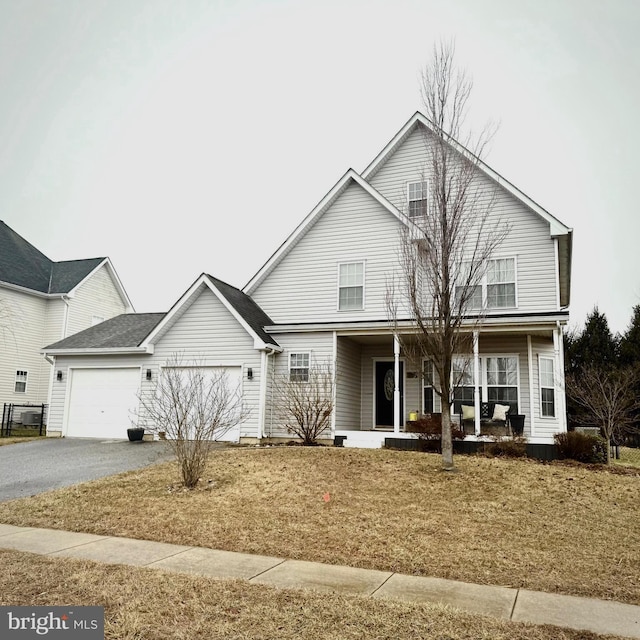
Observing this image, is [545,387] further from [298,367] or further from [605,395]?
[298,367]

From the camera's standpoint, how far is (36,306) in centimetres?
2617

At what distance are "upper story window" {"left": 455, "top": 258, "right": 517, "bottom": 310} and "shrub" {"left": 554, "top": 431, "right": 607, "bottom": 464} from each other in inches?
175

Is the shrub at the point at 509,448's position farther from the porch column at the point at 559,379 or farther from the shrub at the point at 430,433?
the porch column at the point at 559,379

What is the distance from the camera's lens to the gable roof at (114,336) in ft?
62.5

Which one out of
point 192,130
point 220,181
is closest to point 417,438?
point 192,130

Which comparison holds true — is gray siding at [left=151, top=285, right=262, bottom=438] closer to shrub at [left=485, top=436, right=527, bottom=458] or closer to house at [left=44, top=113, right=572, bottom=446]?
house at [left=44, top=113, right=572, bottom=446]

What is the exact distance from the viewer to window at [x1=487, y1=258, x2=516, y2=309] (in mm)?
16828

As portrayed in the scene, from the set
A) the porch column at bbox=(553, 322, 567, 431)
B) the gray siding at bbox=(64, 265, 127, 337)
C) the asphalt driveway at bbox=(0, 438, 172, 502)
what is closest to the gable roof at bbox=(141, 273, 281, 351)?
the asphalt driveway at bbox=(0, 438, 172, 502)

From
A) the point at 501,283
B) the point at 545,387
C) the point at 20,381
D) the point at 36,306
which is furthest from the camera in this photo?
the point at 36,306

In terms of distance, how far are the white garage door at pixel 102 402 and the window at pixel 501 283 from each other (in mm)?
11495

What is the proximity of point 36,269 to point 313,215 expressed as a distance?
1601 cm

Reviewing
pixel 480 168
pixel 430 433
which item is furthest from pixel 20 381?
pixel 480 168

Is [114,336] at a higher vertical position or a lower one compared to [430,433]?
higher

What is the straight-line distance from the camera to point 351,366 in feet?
62.0
